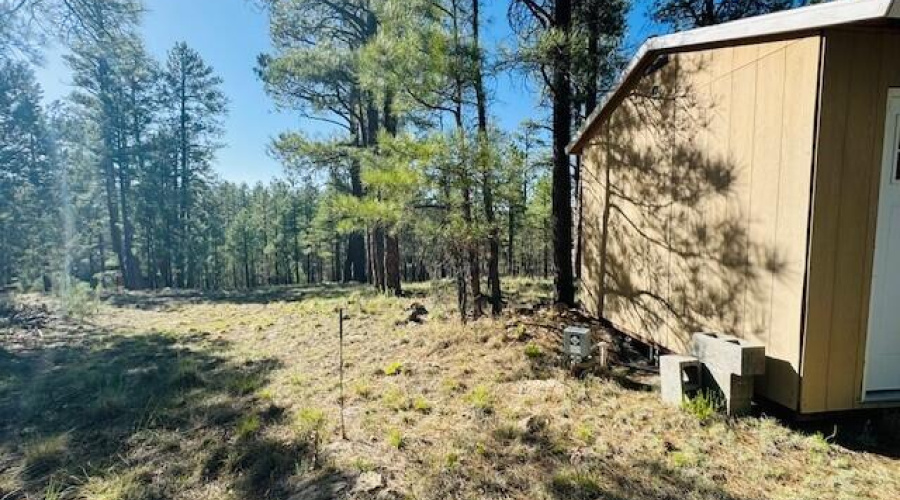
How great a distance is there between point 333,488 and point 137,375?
180 inches

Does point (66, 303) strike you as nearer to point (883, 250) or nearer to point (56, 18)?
point (56, 18)

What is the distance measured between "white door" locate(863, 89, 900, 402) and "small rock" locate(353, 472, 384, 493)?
3.58 m

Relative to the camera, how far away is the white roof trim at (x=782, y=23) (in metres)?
2.71

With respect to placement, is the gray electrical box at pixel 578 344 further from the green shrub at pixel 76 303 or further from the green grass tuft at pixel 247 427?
the green shrub at pixel 76 303

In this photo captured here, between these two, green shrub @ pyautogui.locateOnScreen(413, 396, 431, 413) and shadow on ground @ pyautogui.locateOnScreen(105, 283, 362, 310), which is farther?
shadow on ground @ pyautogui.locateOnScreen(105, 283, 362, 310)

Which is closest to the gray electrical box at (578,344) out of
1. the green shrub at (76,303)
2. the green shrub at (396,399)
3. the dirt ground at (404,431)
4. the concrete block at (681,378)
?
the dirt ground at (404,431)

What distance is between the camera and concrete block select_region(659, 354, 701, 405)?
12.1ft

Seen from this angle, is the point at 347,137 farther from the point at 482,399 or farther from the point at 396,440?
the point at 396,440

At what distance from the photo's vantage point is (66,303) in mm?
10211

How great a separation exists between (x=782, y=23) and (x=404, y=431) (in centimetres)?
Result: 420

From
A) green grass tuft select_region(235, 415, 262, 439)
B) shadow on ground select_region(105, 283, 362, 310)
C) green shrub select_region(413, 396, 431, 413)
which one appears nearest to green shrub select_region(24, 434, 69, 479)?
green grass tuft select_region(235, 415, 262, 439)

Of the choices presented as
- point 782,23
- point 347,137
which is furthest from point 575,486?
point 347,137

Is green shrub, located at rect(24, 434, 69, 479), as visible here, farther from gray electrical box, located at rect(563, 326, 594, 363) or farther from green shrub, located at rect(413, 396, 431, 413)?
gray electrical box, located at rect(563, 326, 594, 363)

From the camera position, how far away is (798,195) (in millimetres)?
3230
